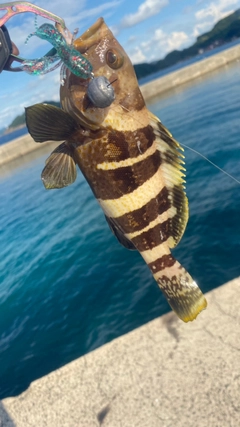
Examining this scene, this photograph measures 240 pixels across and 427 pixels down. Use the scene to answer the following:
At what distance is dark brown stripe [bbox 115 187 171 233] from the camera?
3.05 metres

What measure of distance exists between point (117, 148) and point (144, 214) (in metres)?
0.66

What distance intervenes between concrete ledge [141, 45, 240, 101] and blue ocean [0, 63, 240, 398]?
34781 mm

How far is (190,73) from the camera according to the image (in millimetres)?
52344

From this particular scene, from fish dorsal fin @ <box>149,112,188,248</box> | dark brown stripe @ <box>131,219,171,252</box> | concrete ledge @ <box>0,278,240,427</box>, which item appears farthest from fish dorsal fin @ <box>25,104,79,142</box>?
concrete ledge @ <box>0,278,240,427</box>

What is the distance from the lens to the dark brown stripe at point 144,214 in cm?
305

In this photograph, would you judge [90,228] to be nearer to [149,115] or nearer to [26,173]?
[149,115]

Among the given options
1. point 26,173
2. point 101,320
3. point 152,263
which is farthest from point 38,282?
point 26,173

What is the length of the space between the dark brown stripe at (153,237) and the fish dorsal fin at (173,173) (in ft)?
0.18

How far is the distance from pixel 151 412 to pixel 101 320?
164 inches

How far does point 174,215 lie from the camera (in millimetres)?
3273

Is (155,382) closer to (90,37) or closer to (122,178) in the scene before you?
(122,178)

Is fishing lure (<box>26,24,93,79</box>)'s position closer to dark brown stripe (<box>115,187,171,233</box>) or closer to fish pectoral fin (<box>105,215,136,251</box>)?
dark brown stripe (<box>115,187,171,233</box>)

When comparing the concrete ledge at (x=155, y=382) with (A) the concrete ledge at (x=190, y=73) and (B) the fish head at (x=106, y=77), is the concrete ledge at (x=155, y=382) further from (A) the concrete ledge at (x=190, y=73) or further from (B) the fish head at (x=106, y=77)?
(A) the concrete ledge at (x=190, y=73)

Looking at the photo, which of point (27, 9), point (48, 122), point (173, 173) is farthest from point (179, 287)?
point (27, 9)
